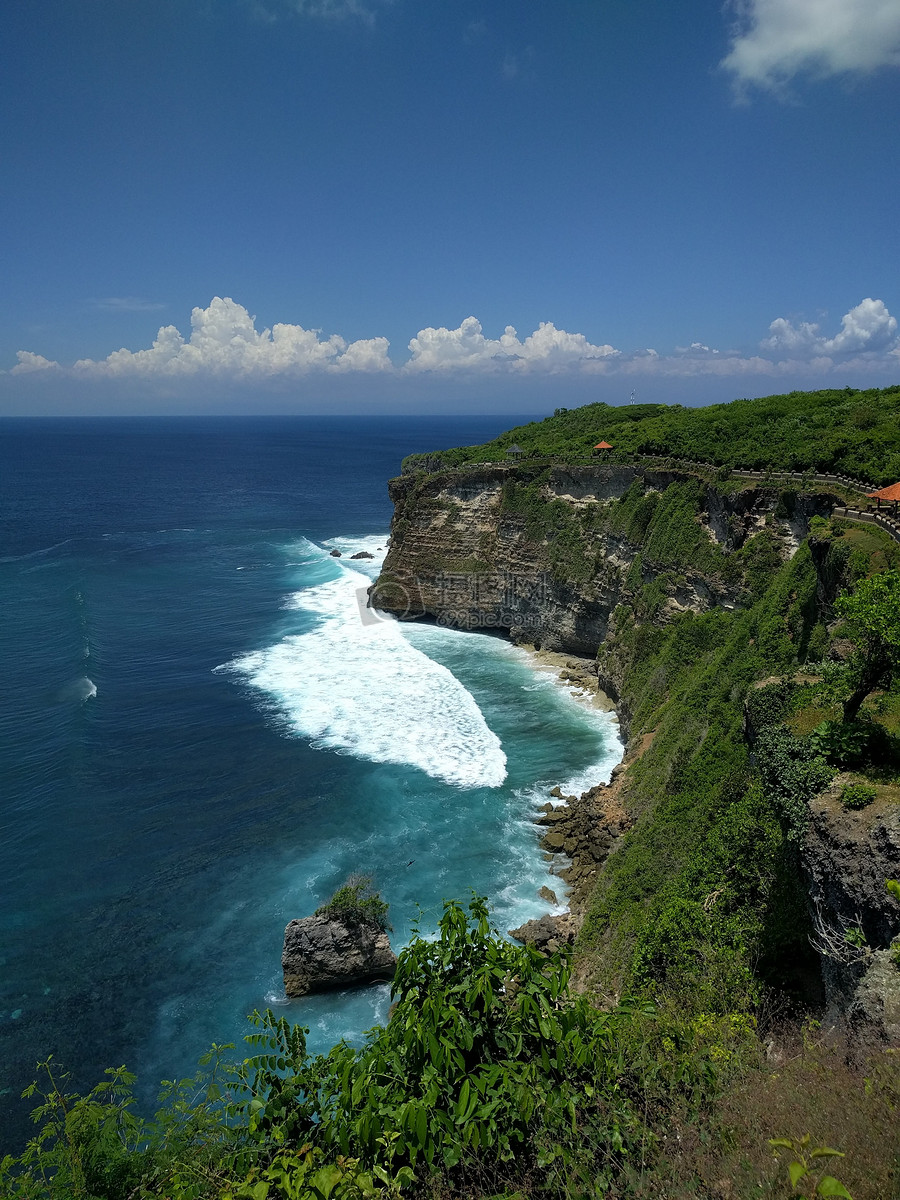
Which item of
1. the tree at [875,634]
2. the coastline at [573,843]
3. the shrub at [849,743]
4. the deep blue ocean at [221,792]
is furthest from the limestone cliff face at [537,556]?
the shrub at [849,743]

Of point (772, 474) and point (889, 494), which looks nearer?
point (889, 494)

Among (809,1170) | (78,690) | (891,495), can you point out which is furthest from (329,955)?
(78,690)

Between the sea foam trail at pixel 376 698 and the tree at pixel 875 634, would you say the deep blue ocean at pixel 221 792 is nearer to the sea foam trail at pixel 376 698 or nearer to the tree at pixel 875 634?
the sea foam trail at pixel 376 698

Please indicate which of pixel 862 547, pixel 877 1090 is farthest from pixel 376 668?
pixel 877 1090

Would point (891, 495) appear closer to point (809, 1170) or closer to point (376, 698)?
point (809, 1170)

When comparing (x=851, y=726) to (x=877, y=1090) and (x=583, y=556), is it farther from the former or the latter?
(x=583, y=556)

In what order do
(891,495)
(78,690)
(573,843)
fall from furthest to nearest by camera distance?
1. (78,690)
2. (573,843)
3. (891,495)

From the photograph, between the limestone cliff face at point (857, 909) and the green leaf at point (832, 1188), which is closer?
the green leaf at point (832, 1188)

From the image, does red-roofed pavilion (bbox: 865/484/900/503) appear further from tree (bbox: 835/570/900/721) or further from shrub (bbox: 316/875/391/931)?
shrub (bbox: 316/875/391/931)
